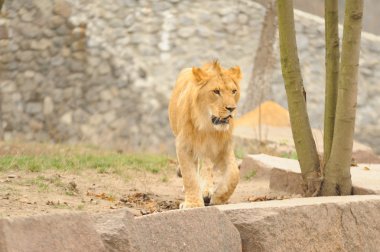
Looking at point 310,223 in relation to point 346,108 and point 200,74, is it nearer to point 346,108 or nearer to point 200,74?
point 346,108

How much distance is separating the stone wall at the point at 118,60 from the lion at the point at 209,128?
22.2 feet

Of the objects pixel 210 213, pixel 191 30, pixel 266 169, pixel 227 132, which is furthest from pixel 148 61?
pixel 210 213

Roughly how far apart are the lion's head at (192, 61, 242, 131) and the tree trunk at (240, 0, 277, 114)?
7.10 metres

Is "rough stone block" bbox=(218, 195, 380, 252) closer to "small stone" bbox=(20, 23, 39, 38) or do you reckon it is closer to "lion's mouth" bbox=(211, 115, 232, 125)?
"lion's mouth" bbox=(211, 115, 232, 125)

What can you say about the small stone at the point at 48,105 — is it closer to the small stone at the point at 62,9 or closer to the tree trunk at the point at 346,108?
the small stone at the point at 62,9

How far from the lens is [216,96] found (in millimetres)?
6395

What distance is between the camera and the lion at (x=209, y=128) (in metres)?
6.39

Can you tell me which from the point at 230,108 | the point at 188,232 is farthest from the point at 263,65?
the point at 188,232

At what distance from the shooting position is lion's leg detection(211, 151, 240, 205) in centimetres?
647

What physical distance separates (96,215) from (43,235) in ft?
1.64

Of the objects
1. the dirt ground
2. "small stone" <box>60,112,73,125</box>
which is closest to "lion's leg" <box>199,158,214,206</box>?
A: the dirt ground

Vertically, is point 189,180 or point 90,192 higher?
point 189,180

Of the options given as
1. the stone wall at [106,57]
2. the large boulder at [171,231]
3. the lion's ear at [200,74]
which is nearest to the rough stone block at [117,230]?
the large boulder at [171,231]

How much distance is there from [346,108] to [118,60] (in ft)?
25.3
